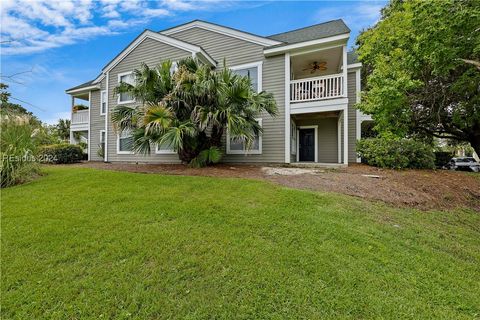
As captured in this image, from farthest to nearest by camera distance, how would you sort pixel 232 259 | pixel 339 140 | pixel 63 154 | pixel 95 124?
pixel 95 124
pixel 63 154
pixel 339 140
pixel 232 259

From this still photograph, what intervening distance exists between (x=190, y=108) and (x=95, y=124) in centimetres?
1012

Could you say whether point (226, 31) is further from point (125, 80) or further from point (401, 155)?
point (401, 155)

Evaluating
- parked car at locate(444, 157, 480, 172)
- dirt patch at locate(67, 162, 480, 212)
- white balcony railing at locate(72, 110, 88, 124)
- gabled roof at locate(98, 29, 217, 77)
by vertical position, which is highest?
gabled roof at locate(98, 29, 217, 77)

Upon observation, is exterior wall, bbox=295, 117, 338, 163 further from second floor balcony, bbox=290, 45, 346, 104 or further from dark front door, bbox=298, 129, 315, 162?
second floor balcony, bbox=290, 45, 346, 104

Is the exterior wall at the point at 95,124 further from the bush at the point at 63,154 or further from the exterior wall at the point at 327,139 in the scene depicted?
the exterior wall at the point at 327,139

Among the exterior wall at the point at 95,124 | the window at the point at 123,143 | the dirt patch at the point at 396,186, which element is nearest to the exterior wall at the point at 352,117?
the dirt patch at the point at 396,186

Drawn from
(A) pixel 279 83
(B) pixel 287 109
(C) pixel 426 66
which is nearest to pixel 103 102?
(A) pixel 279 83

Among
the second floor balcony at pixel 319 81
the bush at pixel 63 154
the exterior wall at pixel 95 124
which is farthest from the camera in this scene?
the exterior wall at pixel 95 124

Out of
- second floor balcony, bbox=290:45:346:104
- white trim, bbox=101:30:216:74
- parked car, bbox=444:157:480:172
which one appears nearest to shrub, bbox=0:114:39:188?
white trim, bbox=101:30:216:74

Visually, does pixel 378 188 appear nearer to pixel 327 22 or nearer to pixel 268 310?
pixel 268 310

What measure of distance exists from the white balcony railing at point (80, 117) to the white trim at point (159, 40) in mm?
4240

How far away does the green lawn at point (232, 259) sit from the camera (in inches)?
92.4

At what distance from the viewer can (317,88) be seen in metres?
11.0

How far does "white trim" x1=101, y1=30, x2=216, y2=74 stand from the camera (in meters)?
11.9
